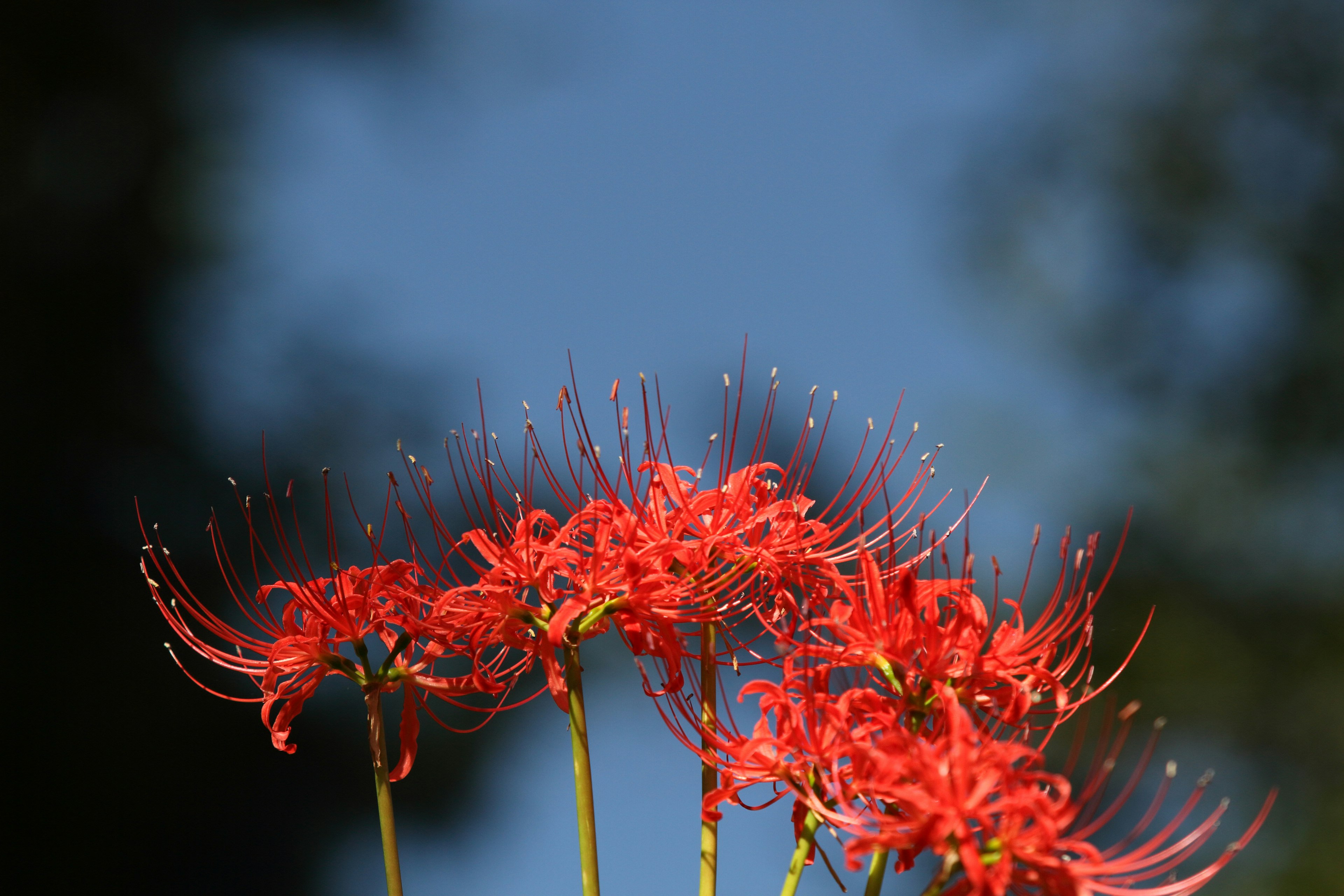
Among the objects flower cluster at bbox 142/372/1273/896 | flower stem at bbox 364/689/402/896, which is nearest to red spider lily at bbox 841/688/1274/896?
flower cluster at bbox 142/372/1273/896

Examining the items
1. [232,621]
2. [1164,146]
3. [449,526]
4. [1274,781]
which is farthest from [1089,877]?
[1164,146]

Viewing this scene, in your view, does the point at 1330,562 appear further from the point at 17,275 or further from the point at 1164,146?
the point at 17,275

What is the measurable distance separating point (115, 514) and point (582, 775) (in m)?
4.78

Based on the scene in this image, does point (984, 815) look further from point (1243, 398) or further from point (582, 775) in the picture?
point (1243, 398)

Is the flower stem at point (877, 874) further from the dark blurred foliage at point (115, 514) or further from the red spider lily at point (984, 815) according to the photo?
the dark blurred foliage at point (115, 514)

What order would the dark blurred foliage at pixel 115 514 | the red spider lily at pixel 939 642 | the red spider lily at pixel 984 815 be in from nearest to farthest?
the red spider lily at pixel 984 815
the red spider lily at pixel 939 642
the dark blurred foliage at pixel 115 514

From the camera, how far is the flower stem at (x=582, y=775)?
996mm

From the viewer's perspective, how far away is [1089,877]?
913mm

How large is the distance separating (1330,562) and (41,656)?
735 cm

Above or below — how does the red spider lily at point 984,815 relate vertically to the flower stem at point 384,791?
above

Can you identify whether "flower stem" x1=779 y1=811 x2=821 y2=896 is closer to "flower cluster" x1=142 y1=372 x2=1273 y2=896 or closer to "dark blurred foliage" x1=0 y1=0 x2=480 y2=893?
"flower cluster" x1=142 y1=372 x2=1273 y2=896

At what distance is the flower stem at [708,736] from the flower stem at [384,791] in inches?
10.7

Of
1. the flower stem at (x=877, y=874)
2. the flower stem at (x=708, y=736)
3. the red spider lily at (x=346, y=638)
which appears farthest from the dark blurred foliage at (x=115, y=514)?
the flower stem at (x=877, y=874)

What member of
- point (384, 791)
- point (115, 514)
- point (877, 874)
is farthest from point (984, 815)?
point (115, 514)
